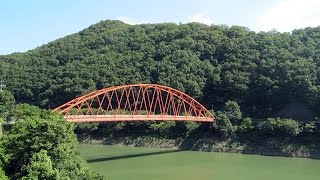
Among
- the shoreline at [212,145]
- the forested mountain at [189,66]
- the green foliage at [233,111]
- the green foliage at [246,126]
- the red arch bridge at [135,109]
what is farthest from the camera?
the forested mountain at [189,66]

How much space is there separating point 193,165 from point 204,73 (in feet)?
68.7

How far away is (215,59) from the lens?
57.5 m

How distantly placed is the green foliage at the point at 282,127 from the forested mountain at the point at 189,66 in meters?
4.65

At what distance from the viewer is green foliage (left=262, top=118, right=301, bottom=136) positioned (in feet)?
131

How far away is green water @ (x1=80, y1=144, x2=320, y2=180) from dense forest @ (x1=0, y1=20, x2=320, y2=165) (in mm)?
3975

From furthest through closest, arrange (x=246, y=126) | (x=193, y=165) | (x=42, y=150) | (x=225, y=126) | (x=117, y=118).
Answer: (x=225, y=126)
(x=246, y=126)
(x=117, y=118)
(x=193, y=165)
(x=42, y=150)

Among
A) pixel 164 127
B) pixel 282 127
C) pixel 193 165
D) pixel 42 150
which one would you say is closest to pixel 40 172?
pixel 42 150

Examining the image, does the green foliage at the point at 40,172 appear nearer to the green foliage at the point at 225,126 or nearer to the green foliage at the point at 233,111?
the green foliage at the point at 225,126

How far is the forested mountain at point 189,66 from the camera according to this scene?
1869 inches

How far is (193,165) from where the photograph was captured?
34.8 m

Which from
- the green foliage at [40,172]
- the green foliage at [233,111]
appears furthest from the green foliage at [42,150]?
the green foliage at [233,111]

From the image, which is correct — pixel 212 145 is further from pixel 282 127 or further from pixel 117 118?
pixel 117 118

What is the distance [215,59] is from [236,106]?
1327cm

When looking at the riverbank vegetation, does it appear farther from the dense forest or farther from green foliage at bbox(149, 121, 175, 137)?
green foliage at bbox(149, 121, 175, 137)
